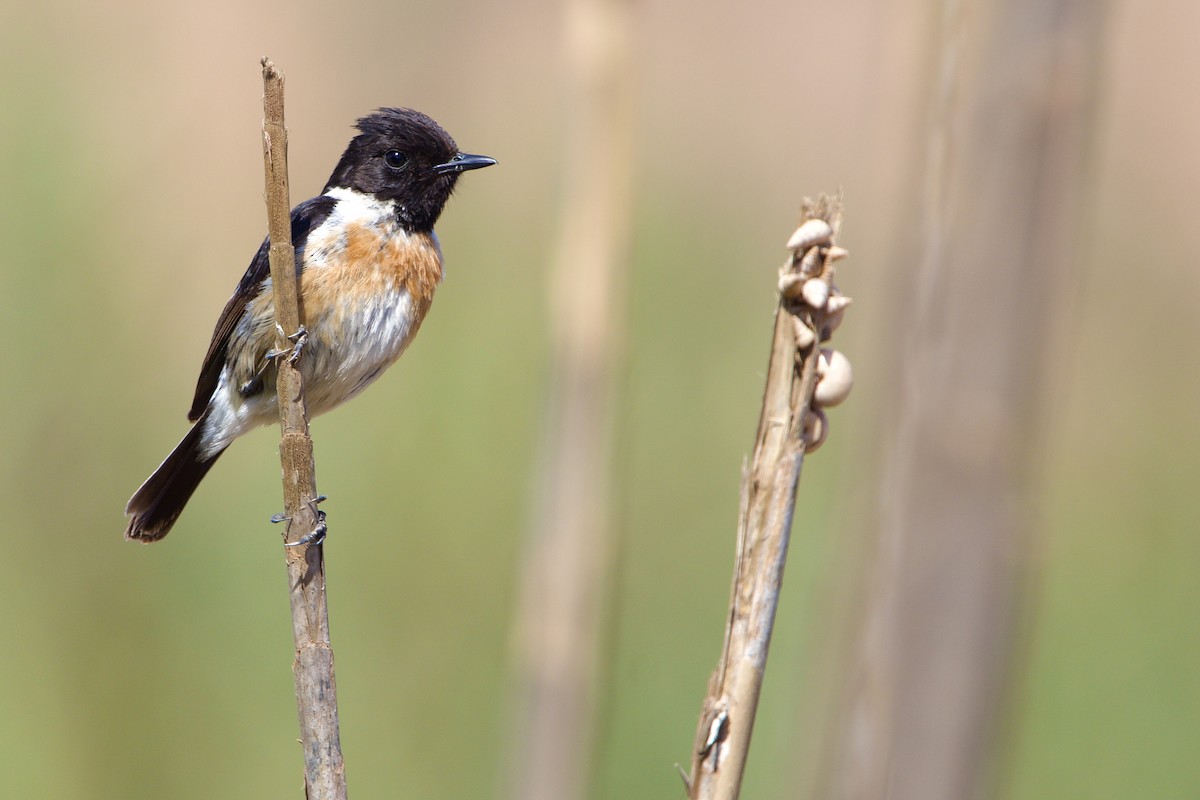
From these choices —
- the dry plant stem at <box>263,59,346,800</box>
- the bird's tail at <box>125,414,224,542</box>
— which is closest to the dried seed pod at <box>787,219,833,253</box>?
the dry plant stem at <box>263,59,346,800</box>

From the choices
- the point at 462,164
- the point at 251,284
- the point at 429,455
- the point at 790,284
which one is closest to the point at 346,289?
the point at 251,284

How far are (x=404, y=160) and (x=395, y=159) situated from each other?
0.08ft

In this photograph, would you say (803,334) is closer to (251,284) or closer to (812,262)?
(812,262)

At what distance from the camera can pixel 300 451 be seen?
1.86 meters

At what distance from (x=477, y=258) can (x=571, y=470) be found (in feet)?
9.22

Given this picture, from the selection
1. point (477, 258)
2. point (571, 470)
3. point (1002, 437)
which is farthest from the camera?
point (477, 258)

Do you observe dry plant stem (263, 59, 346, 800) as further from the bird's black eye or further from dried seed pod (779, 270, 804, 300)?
the bird's black eye

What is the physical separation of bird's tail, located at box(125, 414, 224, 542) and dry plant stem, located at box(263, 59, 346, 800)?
138cm

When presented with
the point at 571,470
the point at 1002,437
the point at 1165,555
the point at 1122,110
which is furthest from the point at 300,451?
the point at 1122,110

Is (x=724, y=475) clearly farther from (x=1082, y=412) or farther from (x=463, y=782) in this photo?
(x=1082, y=412)

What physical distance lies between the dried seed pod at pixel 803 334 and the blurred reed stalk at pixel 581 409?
52 centimetres

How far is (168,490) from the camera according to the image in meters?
3.15

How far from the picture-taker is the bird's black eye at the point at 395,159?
293 centimetres

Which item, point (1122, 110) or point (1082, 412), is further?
point (1122, 110)
